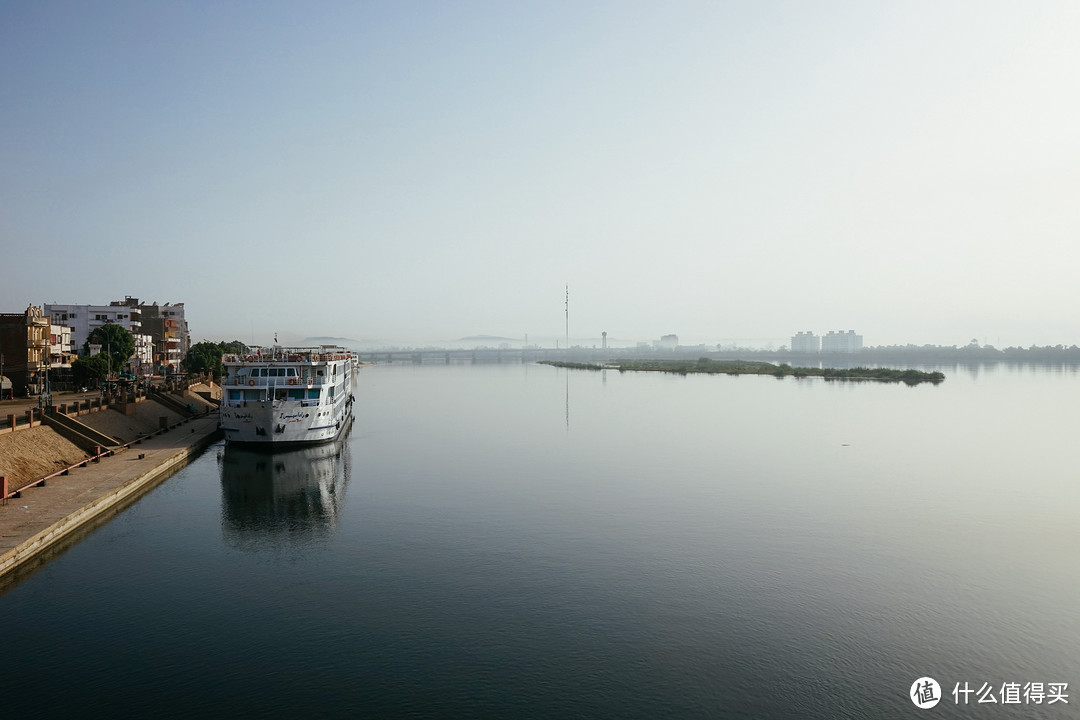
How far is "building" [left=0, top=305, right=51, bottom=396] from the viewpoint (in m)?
63.0

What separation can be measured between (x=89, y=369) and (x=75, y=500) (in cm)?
4700

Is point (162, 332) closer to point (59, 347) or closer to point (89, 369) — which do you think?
point (59, 347)

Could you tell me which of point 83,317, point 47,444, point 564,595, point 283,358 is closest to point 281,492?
point 47,444

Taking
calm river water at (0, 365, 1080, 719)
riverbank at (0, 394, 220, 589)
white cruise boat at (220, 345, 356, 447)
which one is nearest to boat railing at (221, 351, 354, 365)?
white cruise boat at (220, 345, 356, 447)

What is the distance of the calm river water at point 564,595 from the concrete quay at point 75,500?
0.73 meters

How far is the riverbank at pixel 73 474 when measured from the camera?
76.4 feet

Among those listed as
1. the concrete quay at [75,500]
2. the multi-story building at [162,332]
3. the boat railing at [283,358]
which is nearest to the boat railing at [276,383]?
the boat railing at [283,358]

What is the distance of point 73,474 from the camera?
3388cm

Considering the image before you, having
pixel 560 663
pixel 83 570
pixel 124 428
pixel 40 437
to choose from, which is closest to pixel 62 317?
→ pixel 124 428

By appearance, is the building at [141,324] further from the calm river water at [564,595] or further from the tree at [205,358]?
the calm river water at [564,595]

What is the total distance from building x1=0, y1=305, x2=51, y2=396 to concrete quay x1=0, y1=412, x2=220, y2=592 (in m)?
26.6

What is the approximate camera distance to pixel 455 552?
82.6 ft

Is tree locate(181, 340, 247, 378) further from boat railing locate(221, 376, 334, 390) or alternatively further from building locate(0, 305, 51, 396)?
boat railing locate(221, 376, 334, 390)

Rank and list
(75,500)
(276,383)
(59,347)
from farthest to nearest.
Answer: (59,347) → (276,383) → (75,500)
